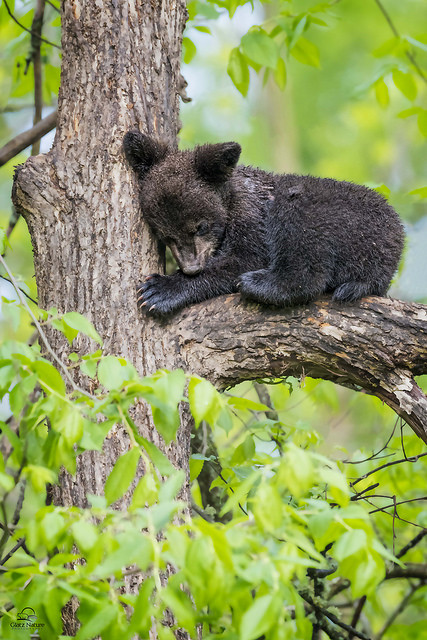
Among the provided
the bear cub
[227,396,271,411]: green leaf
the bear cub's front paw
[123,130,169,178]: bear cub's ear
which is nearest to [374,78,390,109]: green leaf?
the bear cub

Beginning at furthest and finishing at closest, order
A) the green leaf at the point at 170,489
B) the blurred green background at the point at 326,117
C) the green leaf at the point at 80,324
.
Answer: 1. the blurred green background at the point at 326,117
2. the green leaf at the point at 80,324
3. the green leaf at the point at 170,489

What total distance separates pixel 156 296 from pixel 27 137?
178cm

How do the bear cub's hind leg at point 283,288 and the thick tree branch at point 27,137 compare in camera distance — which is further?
the thick tree branch at point 27,137

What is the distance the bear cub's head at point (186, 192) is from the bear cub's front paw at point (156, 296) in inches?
14.0

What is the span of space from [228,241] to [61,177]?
4.06 ft

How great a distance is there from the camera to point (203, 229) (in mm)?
4203

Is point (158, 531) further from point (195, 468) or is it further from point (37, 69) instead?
point (37, 69)

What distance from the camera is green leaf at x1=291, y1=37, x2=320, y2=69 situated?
452cm

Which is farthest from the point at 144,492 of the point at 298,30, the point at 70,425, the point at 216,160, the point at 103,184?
the point at 298,30

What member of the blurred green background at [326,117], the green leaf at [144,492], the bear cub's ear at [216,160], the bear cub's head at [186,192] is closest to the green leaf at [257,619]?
the green leaf at [144,492]

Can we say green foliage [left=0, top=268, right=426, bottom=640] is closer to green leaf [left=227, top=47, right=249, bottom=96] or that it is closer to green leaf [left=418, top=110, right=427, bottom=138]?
green leaf [left=227, top=47, right=249, bottom=96]

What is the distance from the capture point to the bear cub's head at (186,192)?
148 inches

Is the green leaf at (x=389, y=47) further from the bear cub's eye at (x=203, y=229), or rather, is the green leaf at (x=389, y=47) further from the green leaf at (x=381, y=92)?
the bear cub's eye at (x=203, y=229)

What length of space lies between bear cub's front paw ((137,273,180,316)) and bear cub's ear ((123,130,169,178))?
71 cm
